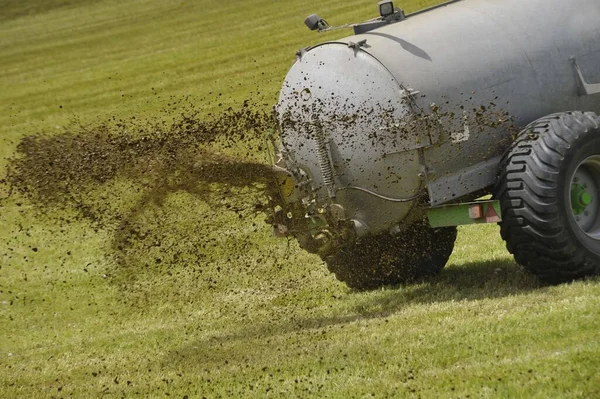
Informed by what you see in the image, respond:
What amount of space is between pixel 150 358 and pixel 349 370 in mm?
2169

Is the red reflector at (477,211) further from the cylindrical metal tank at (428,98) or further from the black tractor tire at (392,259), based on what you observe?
the black tractor tire at (392,259)

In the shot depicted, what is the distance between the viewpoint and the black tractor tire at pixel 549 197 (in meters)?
7.79

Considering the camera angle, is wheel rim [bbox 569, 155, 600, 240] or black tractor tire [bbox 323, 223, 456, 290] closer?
wheel rim [bbox 569, 155, 600, 240]

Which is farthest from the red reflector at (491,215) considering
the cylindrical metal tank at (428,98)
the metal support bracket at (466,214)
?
the cylindrical metal tank at (428,98)

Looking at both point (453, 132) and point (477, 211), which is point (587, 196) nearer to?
point (477, 211)

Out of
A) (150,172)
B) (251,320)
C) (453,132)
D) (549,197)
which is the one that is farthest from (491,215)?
(150,172)

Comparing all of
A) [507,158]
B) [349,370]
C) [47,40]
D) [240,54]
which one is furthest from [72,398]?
[47,40]

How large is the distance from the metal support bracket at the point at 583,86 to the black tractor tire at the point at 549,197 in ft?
1.70

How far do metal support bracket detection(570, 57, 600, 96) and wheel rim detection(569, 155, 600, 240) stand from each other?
659 millimetres

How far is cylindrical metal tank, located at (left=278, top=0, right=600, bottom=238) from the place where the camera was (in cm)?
811

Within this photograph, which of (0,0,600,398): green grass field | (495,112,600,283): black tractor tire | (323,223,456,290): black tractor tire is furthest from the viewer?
(323,223,456,290): black tractor tire

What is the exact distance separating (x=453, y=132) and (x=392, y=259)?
155cm

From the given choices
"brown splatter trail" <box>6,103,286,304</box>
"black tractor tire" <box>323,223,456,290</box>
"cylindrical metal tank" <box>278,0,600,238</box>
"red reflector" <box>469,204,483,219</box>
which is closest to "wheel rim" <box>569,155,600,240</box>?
"cylindrical metal tank" <box>278,0,600,238</box>

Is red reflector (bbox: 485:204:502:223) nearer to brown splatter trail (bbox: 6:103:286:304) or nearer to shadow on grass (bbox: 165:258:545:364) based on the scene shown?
shadow on grass (bbox: 165:258:545:364)
